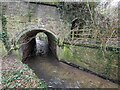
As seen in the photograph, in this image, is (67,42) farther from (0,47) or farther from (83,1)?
(0,47)

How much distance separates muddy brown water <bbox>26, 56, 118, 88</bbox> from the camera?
9.59 m

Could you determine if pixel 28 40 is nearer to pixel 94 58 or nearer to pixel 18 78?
pixel 94 58

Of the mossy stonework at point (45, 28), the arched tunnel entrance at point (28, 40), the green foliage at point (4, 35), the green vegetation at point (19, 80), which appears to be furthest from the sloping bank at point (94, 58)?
the green vegetation at point (19, 80)

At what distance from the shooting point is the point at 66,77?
35.3 feet

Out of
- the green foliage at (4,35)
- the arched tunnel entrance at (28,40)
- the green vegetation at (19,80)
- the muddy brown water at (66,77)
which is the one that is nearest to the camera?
the green vegetation at (19,80)

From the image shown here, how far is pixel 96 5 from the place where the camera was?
41.3 feet

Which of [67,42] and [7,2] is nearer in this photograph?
[7,2]

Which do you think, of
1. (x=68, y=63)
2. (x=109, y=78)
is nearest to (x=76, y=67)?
(x=68, y=63)


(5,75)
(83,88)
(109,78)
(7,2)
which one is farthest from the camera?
(7,2)

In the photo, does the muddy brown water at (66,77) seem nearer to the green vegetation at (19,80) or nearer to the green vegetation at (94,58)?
the green vegetation at (94,58)

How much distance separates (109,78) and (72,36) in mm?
4311

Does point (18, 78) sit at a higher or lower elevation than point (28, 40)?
lower

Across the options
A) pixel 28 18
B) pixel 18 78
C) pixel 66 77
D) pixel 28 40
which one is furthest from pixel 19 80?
pixel 28 40

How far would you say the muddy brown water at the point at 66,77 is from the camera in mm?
9586
